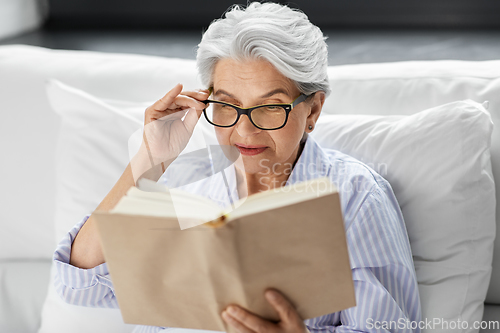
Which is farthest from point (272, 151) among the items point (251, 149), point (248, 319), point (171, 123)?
point (248, 319)

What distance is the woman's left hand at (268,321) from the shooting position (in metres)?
0.89

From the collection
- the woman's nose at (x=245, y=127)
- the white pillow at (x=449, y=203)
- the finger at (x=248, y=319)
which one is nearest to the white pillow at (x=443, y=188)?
the white pillow at (x=449, y=203)

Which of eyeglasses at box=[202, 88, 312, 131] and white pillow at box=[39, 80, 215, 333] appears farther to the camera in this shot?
white pillow at box=[39, 80, 215, 333]

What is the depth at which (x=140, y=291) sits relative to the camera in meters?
0.93

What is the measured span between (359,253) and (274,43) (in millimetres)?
527

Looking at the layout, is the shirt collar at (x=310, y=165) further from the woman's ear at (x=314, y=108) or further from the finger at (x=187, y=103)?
the finger at (x=187, y=103)

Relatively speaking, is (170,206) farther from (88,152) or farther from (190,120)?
(88,152)

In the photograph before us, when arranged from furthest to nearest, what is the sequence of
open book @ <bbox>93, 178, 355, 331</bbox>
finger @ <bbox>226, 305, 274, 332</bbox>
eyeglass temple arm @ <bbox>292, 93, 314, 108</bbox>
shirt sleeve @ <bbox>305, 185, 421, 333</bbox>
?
eyeglass temple arm @ <bbox>292, 93, 314, 108</bbox>, shirt sleeve @ <bbox>305, 185, 421, 333</bbox>, finger @ <bbox>226, 305, 274, 332</bbox>, open book @ <bbox>93, 178, 355, 331</bbox>

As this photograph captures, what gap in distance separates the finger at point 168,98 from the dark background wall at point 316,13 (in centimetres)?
133

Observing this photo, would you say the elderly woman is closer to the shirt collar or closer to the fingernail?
the shirt collar

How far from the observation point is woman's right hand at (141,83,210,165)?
1.30 metres

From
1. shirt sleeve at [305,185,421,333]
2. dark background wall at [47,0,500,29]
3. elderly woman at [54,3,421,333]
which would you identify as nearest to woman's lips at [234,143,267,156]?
elderly woman at [54,3,421,333]

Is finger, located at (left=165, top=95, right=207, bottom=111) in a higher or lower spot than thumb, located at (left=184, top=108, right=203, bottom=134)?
higher

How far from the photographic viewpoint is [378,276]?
46.6 inches
